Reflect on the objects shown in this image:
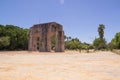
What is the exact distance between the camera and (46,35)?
37.7 m

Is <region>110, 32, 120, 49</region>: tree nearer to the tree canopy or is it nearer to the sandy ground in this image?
the tree canopy

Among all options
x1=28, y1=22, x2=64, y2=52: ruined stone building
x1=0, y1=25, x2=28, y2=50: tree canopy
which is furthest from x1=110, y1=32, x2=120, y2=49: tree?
x1=28, y1=22, x2=64, y2=52: ruined stone building

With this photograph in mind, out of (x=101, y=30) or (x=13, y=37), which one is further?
(x=101, y=30)

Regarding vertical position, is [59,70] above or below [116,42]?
below

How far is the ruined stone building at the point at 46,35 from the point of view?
37656 mm

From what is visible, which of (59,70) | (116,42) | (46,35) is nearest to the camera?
(59,70)

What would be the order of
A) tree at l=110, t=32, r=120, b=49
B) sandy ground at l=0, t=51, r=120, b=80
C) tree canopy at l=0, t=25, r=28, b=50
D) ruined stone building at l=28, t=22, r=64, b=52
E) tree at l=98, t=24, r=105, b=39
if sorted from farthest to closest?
tree at l=110, t=32, r=120, b=49, tree at l=98, t=24, r=105, b=39, tree canopy at l=0, t=25, r=28, b=50, ruined stone building at l=28, t=22, r=64, b=52, sandy ground at l=0, t=51, r=120, b=80

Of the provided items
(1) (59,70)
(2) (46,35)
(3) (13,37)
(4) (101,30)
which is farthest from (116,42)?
(1) (59,70)

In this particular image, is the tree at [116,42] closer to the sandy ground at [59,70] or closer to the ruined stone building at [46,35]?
the ruined stone building at [46,35]

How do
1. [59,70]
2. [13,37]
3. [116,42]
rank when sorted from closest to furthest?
[59,70] < [13,37] < [116,42]

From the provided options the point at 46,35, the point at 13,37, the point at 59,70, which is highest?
the point at 13,37

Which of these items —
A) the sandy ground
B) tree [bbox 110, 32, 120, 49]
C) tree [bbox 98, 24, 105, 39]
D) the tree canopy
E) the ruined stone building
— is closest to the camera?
the sandy ground

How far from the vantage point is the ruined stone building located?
124ft

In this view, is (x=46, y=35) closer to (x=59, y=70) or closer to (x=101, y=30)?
(x=59, y=70)
